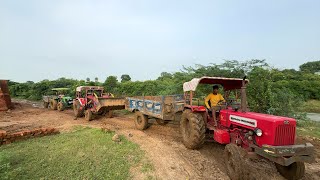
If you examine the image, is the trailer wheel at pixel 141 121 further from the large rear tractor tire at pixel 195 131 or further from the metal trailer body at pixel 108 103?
the large rear tractor tire at pixel 195 131

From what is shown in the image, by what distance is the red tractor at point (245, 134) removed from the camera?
435 cm

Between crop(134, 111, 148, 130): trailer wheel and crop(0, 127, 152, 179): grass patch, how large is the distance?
1.59 meters

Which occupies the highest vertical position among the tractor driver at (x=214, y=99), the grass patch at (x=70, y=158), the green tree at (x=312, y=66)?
the green tree at (x=312, y=66)

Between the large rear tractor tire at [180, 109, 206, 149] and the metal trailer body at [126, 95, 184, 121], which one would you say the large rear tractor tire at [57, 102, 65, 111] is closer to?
the metal trailer body at [126, 95, 184, 121]

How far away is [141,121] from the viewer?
948 centimetres

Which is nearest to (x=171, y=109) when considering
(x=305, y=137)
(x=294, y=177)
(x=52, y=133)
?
(x=294, y=177)

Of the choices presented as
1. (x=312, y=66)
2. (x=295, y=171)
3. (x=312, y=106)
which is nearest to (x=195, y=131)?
(x=295, y=171)

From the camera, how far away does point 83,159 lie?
588 centimetres

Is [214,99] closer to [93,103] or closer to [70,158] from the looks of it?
[70,158]

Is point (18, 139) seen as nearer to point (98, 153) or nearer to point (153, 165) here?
point (98, 153)

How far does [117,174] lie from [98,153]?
1.50 metres

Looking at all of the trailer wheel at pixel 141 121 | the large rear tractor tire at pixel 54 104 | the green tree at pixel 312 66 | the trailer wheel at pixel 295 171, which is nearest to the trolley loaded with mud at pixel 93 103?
the trailer wheel at pixel 141 121

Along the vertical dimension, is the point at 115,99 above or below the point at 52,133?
above

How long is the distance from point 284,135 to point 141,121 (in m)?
5.95
